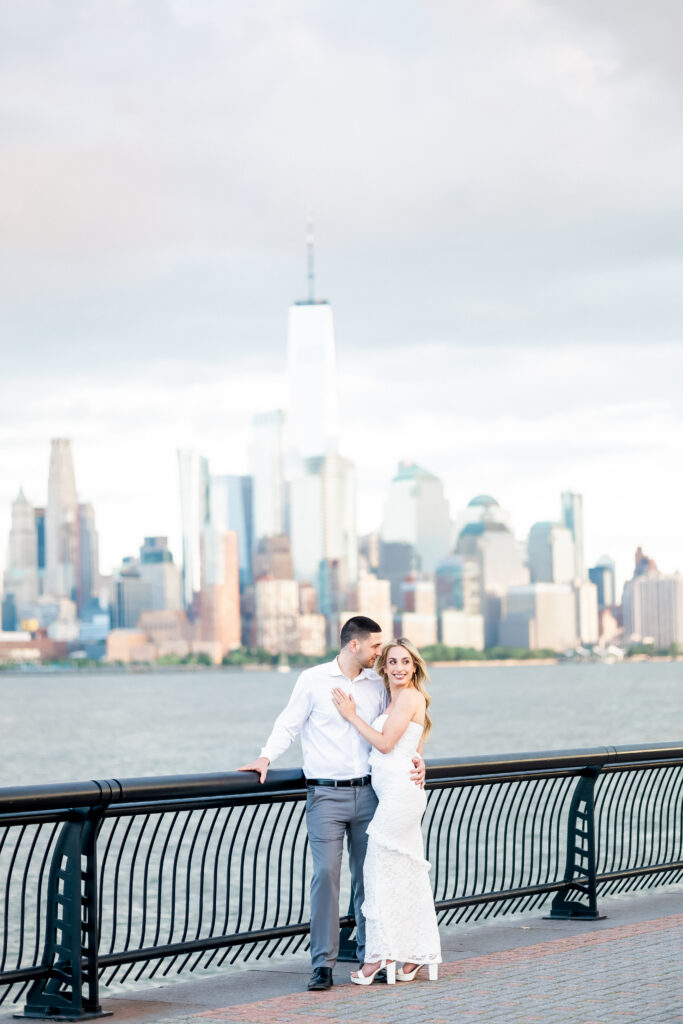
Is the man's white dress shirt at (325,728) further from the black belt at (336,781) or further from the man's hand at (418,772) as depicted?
the man's hand at (418,772)

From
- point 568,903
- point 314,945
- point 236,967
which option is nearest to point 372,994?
point 314,945

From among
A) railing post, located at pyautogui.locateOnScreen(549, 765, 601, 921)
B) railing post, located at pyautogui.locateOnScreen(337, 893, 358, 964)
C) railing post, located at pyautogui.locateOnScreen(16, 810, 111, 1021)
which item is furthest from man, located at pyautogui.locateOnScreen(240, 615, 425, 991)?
railing post, located at pyautogui.locateOnScreen(549, 765, 601, 921)

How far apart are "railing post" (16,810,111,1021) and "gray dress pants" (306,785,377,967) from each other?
1130 mm

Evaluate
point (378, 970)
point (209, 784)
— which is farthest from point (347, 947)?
point (209, 784)

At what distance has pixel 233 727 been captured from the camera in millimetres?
106062

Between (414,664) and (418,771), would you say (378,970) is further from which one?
(414,664)

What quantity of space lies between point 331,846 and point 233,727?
327 feet

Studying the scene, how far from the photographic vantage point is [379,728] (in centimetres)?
777

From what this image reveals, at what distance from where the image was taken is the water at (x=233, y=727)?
72.8 meters

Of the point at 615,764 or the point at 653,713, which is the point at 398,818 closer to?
the point at 615,764

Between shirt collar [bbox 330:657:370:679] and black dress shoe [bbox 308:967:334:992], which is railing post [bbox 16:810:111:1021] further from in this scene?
shirt collar [bbox 330:657:370:679]

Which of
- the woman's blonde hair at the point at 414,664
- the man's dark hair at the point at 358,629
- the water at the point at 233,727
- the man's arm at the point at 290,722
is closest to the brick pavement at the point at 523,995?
the man's arm at the point at 290,722

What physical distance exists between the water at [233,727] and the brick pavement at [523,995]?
4937cm

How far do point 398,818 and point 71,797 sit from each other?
1.69 meters
